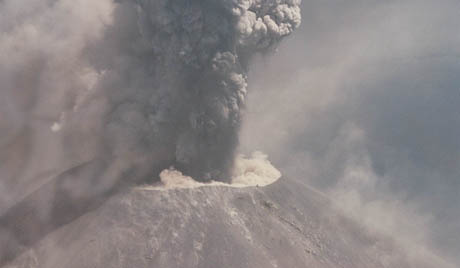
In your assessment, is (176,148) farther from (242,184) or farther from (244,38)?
(244,38)

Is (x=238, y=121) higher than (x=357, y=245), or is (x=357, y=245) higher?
(x=238, y=121)

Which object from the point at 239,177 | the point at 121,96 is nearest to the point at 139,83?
the point at 121,96

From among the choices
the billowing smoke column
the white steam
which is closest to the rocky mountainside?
the white steam

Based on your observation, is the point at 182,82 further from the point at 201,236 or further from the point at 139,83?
the point at 201,236

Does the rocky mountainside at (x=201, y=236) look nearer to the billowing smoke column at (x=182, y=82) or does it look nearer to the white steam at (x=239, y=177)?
the white steam at (x=239, y=177)

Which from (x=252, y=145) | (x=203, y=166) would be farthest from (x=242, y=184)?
(x=252, y=145)
